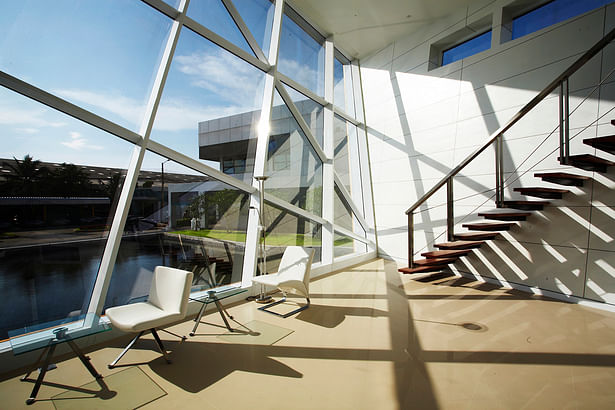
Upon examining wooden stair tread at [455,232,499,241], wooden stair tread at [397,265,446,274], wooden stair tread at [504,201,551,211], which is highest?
wooden stair tread at [504,201,551,211]

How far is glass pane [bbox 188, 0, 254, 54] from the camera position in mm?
4094

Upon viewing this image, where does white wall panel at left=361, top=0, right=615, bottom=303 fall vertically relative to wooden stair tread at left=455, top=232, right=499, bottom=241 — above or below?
above

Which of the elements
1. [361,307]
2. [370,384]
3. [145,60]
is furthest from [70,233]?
[361,307]

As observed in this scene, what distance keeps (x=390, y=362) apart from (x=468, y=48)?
6.23 m

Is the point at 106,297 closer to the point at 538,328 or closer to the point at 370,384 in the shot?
the point at 370,384

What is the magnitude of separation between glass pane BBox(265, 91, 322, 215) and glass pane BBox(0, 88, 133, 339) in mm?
2401

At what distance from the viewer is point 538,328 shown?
3.42m

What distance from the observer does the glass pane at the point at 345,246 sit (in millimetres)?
6855

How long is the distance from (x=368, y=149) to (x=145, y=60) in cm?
550

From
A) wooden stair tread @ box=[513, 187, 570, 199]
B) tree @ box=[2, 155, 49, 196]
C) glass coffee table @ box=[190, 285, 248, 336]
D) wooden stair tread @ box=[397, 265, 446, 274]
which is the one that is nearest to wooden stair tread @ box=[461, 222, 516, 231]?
wooden stair tread @ box=[513, 187, 570, 199]

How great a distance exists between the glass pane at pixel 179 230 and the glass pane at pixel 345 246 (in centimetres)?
258

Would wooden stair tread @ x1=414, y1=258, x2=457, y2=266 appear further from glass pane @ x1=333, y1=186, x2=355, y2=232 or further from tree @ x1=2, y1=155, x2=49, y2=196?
tree @ x1=2, y1=155, x2=49, y2=196

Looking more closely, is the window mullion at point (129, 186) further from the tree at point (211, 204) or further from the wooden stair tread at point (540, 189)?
the wooden stair tread at point (540, 189)

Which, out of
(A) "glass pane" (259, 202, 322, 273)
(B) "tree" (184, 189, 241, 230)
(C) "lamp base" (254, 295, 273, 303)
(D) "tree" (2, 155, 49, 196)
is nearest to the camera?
(D) "tree" (2, 155, 49, 196)
